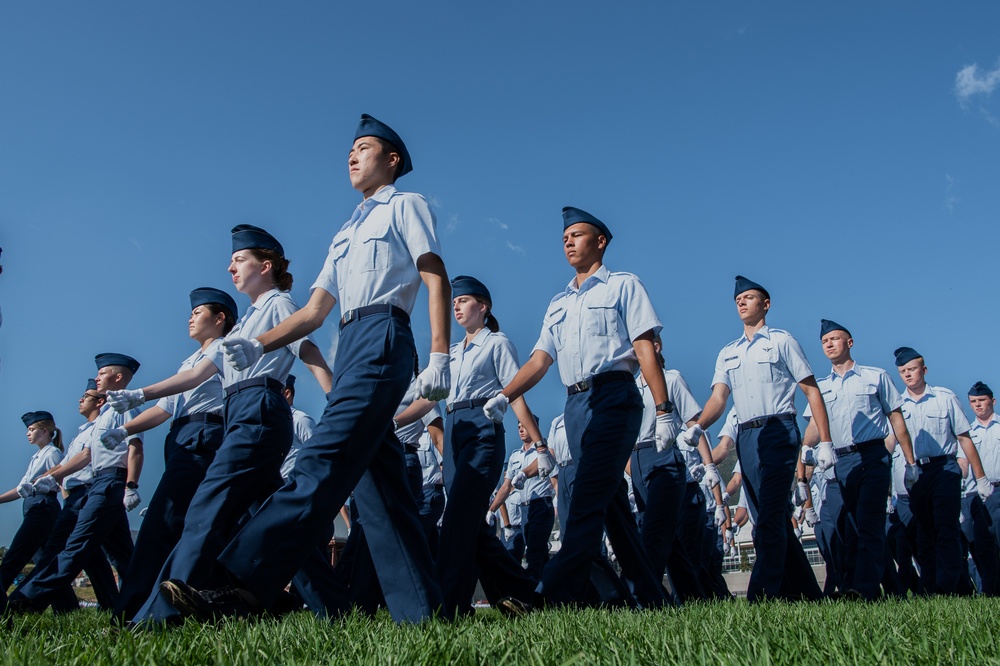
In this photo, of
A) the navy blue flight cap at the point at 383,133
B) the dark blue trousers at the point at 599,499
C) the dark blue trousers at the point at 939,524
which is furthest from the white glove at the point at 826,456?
the navy blue flight cap at the point at 383,133

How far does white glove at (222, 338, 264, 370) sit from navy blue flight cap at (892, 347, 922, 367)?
9711mm

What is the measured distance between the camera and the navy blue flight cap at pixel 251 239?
5434 mm

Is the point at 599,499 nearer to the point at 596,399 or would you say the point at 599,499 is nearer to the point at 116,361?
the point at 596,399

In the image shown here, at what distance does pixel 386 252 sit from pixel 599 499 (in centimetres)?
215

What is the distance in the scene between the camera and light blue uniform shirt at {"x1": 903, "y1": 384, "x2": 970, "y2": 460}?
10.1 metres

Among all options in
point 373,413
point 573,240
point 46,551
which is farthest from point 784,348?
point 46,551

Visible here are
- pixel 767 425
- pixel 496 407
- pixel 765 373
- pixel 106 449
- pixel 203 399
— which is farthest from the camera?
pixel 106 449

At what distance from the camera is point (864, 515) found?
25.0 feet

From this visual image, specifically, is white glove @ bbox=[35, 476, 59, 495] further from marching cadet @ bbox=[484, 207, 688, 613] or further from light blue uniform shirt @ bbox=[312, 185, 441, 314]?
light blue uniform shirt @ bbox=[312, 185, 441, 314]

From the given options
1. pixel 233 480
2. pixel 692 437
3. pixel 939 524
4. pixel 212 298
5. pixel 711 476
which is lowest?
pixel 939 524

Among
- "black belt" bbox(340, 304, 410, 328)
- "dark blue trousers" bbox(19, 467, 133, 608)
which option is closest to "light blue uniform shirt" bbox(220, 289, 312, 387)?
"black belt" bbox(340, 304, 410, 328)

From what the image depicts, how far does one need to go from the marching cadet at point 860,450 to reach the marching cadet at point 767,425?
62 centimetres

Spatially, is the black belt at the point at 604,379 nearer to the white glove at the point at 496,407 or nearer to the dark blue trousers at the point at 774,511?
the white glove at the point at 496,407

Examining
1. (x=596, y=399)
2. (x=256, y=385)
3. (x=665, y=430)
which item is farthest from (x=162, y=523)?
(x=665, y=430)
